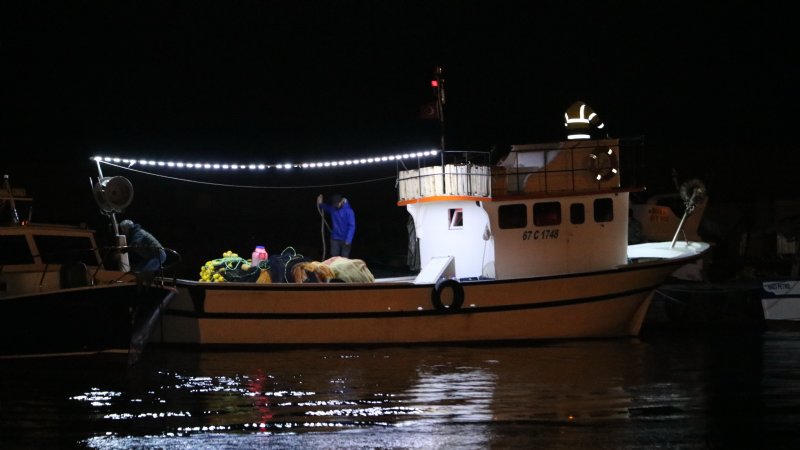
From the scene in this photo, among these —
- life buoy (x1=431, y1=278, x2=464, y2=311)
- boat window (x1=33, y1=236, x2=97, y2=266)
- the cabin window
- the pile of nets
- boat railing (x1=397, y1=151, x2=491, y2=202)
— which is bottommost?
life buoy (x1=431, y1=278, x2=464, y2=311)

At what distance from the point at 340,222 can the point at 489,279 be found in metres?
3.00

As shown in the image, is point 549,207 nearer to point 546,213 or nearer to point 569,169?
point 546,213

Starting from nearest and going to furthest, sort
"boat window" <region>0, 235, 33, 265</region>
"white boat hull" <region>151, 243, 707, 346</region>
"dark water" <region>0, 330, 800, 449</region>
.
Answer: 1. "dark water" <region>0, 330, 800, 449</region>
2. "boat window" <region>0, 235, 33, 265</region>
3. "white boat hull" <region>151, 243, 707, 346</region>

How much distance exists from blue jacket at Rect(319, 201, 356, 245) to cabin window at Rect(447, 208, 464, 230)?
1795 mm

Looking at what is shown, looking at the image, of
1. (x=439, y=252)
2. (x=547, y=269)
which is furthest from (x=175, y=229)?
(x=547, y=269)

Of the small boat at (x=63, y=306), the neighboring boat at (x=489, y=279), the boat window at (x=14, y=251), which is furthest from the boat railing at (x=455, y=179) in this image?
the boat window at (x=14, y=251)

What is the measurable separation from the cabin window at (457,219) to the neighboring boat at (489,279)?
0.02 meters

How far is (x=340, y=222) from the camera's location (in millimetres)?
17281

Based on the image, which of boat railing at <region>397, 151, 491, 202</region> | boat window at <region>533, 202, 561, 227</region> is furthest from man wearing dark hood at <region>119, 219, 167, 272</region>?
boat window at <region>533, 202, 561, 227</region>

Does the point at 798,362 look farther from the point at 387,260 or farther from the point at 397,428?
the point at 387,260

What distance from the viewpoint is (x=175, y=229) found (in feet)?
84.7

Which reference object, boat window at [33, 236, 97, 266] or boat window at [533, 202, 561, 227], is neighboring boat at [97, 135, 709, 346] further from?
boat window at [33, 236, 97, 266]

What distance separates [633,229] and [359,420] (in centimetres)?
1254

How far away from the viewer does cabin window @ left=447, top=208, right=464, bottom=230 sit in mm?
17094
